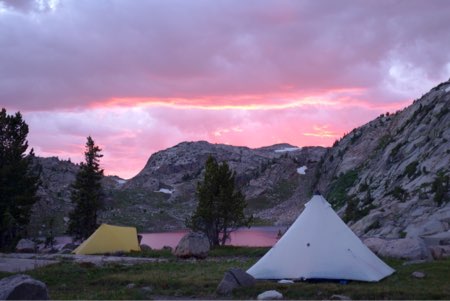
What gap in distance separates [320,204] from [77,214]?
3626 centimetres

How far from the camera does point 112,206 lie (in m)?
152

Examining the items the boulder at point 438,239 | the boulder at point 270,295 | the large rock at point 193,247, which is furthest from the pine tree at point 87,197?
the boulder at point 270,295

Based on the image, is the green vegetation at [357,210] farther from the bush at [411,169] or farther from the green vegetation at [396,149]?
the green vegetation at [396,149]

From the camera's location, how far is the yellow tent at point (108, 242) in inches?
1727

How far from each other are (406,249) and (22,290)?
64.4ft

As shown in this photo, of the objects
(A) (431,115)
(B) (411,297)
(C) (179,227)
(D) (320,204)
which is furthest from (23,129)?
(C) (179,227)

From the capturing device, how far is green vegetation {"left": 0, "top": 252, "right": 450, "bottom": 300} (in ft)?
70.1

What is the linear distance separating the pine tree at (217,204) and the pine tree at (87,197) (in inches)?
617

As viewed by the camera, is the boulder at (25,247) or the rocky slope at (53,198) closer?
the boulder at (25,247)

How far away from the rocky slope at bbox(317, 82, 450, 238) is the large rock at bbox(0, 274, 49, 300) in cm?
2764

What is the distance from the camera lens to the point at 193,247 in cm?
3631

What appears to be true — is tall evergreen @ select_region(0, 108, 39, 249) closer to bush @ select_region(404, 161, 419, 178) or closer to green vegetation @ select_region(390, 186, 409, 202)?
green vegetation @ select_region(390, 186, 409, 202)

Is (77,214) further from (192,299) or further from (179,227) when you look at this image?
(179,227)

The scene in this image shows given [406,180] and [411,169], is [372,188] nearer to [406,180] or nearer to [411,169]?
[411,169]
